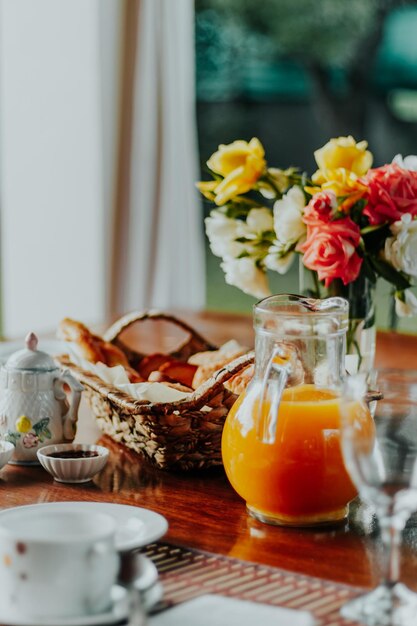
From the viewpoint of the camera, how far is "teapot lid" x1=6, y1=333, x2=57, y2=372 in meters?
1.21

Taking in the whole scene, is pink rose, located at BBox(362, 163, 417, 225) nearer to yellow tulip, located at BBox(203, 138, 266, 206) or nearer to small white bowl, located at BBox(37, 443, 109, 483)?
yellow tulip, located at BBox(203, 138, 266, 206)

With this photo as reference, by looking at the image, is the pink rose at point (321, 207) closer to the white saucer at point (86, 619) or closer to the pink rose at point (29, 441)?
the pink rose at point (29, 441)

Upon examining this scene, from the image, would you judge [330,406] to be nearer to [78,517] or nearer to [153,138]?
[78,517]

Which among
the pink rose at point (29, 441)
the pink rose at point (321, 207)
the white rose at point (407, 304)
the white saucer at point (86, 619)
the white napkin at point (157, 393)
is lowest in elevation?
the white saucer at point (86, 619)

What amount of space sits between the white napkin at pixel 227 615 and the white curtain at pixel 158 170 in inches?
105

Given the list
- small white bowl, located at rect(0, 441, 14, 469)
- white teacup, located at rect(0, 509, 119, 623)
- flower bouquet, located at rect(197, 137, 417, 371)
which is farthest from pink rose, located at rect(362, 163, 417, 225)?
white teacup, located at rect(0, 509, 119, 623)

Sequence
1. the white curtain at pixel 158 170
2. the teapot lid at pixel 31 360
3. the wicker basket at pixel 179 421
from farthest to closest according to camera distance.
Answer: the white curtain at pixel 158 170 < the teapot lid at pixel 31 360 < the wicker basket at pixel 179 421

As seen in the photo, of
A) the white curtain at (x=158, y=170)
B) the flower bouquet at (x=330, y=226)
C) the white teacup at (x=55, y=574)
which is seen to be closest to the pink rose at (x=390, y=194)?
the flower bouquet at (x=330, y=226)

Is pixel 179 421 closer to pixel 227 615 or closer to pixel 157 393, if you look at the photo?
pixel 157 393

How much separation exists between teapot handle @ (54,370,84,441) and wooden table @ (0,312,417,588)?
0.06m

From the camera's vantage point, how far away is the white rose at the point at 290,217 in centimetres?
131

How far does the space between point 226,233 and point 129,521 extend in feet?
1.87

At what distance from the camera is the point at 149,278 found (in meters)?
3.48

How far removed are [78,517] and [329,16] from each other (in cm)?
593
